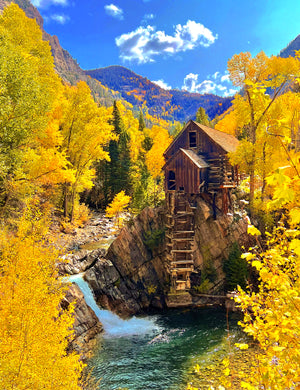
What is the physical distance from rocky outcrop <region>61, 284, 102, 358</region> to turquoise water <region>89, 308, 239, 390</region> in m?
0.83

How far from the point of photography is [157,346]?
49.5 ft

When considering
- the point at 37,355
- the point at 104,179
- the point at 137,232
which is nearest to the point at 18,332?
the point at 37,355

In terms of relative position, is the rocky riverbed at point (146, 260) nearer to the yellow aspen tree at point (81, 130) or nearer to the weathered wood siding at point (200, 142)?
the weathered wood siding at point (200, 142)

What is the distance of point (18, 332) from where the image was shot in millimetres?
7574

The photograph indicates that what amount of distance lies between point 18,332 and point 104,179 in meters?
37.0

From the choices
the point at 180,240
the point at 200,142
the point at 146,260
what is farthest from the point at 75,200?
the point at 200,142

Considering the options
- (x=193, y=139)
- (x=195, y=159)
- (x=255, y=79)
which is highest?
(x=255, y=79)

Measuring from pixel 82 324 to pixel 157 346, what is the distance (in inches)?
209

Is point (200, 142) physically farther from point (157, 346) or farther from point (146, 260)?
point (157, 346)

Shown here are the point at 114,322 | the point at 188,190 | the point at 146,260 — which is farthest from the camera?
the point at 188,190

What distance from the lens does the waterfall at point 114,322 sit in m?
16.9

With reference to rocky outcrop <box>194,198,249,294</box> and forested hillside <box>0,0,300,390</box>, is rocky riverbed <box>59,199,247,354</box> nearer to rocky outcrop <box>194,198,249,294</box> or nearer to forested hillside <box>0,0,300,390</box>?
rocky outcrop <box>194,198,249,294</box>

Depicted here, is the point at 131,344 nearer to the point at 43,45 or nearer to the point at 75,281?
the point at 75,281

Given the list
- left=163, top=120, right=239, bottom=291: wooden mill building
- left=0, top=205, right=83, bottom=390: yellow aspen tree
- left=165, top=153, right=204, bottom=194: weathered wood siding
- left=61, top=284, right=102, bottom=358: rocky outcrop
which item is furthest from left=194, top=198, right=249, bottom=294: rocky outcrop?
left=0, top=205, right=83, bottom=390: yellow aspen tree
